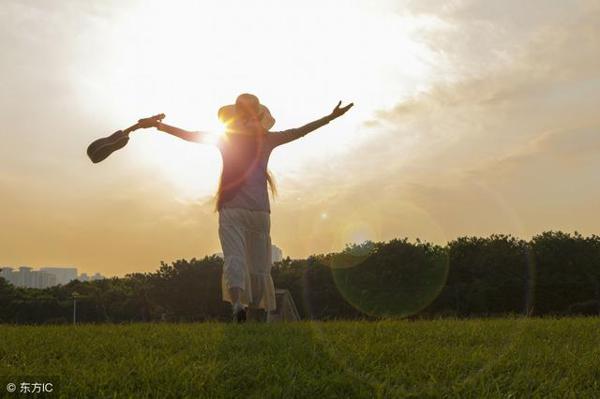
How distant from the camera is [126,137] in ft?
33.1

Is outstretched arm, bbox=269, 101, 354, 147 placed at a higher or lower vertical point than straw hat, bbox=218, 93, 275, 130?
lower

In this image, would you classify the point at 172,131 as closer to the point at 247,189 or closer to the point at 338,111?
the point at 247,189

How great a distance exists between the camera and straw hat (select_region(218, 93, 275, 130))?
10141 mm

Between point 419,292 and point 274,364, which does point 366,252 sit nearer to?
point 419,292

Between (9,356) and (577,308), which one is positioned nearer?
(9,356)

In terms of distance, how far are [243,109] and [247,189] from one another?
131 cm

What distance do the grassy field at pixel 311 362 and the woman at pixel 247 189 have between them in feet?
6.61

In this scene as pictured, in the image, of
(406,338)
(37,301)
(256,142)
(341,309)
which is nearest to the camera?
(406,338)

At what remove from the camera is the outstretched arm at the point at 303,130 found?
394 inches

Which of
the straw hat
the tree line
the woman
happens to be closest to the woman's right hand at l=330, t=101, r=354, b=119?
the woman

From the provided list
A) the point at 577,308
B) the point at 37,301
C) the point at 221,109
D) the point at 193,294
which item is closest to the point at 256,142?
the point at 221,109

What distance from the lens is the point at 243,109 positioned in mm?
10141

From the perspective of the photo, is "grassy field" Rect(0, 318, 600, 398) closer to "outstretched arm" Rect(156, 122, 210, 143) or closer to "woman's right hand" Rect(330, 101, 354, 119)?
"outstretched arm" Rect(156, 122, 210, 143)

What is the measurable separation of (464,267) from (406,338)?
158 feet
